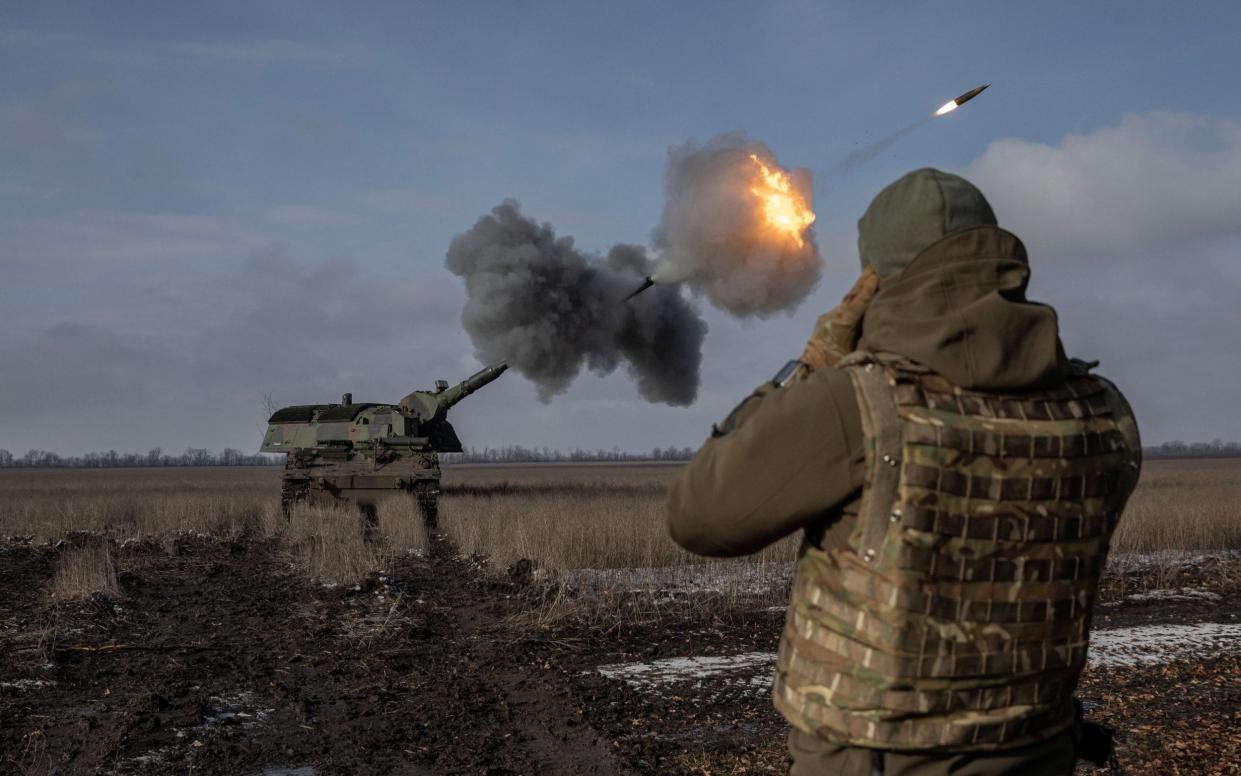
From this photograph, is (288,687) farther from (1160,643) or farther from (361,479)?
(361,479)

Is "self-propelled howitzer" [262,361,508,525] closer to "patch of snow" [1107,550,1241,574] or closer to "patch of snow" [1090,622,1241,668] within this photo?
"patch of snow" [1107,550,1241,574]

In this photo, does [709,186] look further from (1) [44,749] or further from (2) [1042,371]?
(2) [1042,371]

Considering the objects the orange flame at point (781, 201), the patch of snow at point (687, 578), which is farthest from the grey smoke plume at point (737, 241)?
the patch of snow at point (687, 578)

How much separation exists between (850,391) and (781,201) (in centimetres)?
1361

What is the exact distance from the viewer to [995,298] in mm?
1873

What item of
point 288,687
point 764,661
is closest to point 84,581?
point 288,687

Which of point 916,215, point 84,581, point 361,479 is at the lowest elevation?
point 84,581

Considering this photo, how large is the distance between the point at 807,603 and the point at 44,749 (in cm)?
482

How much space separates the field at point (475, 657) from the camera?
5.23 meters

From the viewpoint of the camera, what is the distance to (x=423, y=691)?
656 cm

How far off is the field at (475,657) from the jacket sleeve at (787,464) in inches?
128

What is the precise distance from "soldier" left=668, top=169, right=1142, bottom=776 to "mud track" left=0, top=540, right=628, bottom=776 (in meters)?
3.20

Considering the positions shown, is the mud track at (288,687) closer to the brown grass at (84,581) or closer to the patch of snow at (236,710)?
the patch of snow at (236,710)

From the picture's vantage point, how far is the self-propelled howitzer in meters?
19.2
